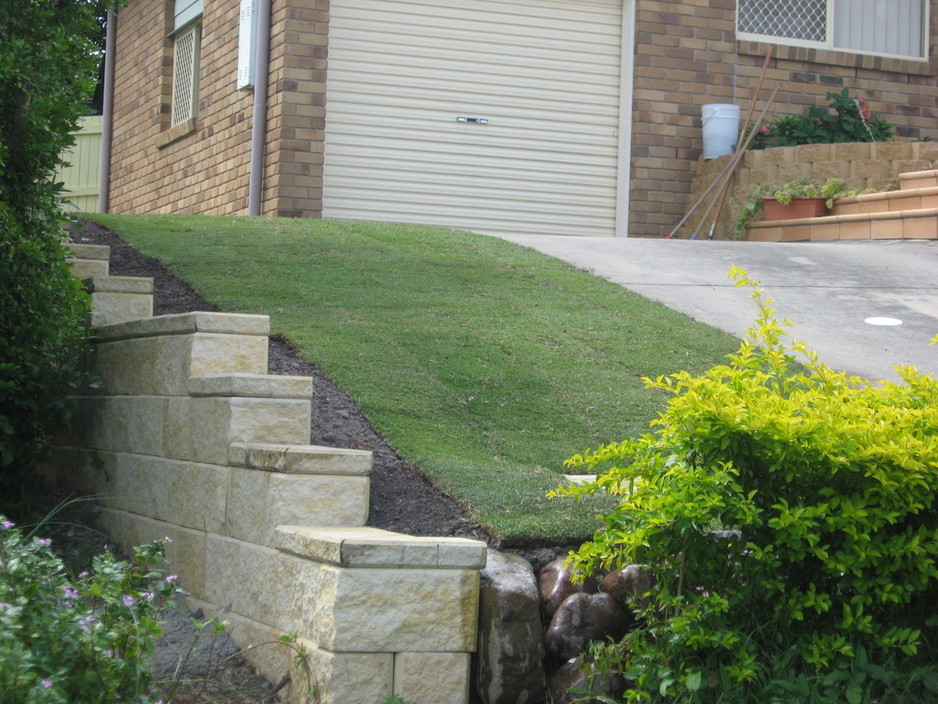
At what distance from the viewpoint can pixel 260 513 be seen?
14.0 feet

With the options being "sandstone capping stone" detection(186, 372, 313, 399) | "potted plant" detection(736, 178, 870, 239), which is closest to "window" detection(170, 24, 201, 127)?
"potted plant" detection(736, 178, 870, 239)

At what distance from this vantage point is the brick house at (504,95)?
12531 mm

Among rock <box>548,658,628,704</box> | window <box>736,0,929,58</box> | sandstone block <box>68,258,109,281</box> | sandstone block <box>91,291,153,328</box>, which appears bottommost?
rock <box>548,658,628,704</box>

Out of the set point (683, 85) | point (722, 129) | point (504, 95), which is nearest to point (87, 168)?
point (504, 95)

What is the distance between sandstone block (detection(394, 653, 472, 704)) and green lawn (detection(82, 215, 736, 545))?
1.75ft

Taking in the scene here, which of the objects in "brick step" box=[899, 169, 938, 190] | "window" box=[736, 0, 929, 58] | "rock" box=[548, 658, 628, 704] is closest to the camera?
"rock" box=[548, 658, 628, 704]

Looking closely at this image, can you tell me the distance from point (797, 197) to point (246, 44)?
606cm

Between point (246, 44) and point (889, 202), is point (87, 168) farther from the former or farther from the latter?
point (889, 202)

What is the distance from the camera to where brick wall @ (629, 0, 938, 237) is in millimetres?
13414

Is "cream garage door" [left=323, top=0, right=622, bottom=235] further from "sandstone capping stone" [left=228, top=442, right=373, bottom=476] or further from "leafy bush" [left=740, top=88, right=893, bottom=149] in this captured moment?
"sandstone capping stone" [left=228, top=442, right=373, bottom=476]

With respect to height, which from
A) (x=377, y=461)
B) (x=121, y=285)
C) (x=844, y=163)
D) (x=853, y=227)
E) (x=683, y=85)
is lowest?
(x=377, y=461)

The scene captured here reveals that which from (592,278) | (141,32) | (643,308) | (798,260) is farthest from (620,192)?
(141,32)

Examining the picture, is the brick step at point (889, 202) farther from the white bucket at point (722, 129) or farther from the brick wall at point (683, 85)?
the brick wall at point (683, 85)

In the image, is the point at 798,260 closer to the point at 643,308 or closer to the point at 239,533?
the point at 643,308
